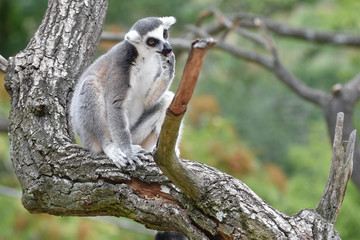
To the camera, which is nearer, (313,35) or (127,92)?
(127,92)

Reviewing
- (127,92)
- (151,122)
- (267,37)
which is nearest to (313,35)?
(267,37)

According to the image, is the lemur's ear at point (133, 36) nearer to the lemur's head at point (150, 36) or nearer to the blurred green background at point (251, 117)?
the lemur's head at point (150, 36)

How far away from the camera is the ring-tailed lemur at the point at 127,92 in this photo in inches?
148

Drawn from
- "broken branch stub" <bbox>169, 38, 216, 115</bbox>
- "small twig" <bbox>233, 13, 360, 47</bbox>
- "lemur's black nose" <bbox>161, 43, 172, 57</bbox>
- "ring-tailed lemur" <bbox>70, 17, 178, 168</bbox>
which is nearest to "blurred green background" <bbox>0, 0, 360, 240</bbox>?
"small twig" <bbox>233, 13, 360, 47</bbox>

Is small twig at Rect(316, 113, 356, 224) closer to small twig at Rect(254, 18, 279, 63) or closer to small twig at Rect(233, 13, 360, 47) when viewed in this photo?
small twig at Rect(254, 18, 279, 63)

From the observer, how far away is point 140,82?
403 cm

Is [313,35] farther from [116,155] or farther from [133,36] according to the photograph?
[116,155]

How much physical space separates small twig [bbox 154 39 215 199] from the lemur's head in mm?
1379

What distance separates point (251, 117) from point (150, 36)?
9.45 m

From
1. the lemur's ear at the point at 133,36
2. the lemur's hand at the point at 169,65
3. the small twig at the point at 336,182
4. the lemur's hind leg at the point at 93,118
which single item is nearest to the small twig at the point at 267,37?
the lemur's hand at the point at 169,65

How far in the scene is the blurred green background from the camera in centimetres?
807

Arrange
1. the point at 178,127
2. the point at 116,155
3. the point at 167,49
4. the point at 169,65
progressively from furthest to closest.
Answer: the point at 169,65 < the point at 167,49 < the point at 116,155 < the point at 178,127

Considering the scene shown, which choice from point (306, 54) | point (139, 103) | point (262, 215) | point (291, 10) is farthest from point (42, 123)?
point (306, 54)

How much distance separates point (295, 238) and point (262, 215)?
0.21 m
